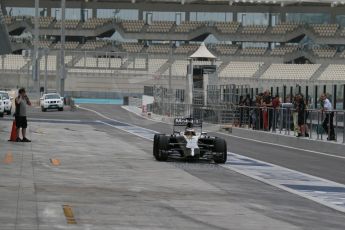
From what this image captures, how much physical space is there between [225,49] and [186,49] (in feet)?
A: 15.1

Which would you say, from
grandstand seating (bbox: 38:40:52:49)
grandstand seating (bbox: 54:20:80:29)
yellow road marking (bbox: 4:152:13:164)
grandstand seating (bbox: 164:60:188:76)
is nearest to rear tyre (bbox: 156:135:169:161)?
yellow road marking (bbox: 4:152:13:164)

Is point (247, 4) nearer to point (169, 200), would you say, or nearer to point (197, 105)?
point (197, 105)

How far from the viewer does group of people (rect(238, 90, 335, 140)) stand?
32.4m

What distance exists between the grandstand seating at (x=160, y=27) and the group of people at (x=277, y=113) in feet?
213

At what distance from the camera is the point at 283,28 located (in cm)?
10838

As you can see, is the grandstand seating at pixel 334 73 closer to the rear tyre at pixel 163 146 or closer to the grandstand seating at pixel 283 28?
the grandstand seating at pixel 283 28

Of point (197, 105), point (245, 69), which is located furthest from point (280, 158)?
point (245, 69)

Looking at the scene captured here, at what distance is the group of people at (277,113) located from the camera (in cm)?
3238

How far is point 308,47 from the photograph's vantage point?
106 m

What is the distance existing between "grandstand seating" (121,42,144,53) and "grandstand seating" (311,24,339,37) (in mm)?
20617

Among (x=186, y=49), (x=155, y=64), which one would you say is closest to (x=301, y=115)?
(x=155, y=64)

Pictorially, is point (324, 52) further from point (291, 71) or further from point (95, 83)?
point (95, 83)

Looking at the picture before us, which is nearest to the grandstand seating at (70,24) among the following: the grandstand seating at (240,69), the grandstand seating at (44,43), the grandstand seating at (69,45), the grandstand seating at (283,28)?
the grandstand seating at (69,45)

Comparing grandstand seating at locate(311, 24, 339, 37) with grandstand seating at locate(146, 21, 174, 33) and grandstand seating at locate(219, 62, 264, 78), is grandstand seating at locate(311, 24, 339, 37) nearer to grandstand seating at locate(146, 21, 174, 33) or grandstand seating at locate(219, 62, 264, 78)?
grandstand seating at locate(219, 62, 264, 78)
